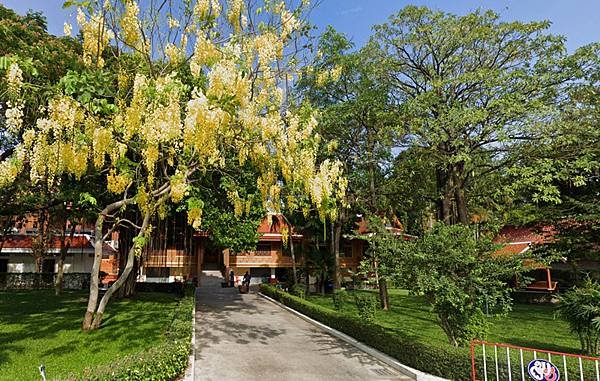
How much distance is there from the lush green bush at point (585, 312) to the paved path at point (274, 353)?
10.0 feet

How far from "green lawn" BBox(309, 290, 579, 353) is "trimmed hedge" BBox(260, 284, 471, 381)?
1.36 ft

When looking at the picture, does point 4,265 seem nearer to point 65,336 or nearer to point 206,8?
point 65,336

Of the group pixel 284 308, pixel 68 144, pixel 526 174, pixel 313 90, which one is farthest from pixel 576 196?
pixel 68 144

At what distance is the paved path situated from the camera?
7.09 meters

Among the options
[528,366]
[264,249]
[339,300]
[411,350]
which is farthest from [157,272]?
[528,366]

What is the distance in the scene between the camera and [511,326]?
41.2ft

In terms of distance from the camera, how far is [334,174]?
8477 mm

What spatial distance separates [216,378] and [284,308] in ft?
30.8

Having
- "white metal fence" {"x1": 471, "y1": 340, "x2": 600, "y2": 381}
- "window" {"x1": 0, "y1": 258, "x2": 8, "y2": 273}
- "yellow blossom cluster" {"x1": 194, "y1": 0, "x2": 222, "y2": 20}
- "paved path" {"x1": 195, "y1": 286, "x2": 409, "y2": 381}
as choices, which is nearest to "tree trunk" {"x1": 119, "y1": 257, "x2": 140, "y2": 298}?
"paved path" {"x1": 195, "y1": 286, "x2": 409, "y2": 381}

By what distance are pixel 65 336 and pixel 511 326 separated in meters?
11.9

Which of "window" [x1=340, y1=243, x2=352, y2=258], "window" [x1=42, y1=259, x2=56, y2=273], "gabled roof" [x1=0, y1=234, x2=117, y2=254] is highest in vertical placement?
"gabled roof" [x1=0, y1=234, x2=117, y2=254]

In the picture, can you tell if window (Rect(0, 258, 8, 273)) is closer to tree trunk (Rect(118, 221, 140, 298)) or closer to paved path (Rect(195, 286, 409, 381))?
tree trunk (Rect(118, 221, 140, 298))

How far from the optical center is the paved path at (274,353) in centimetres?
709

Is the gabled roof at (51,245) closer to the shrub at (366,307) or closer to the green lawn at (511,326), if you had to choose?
the green lawn at (511,326)
